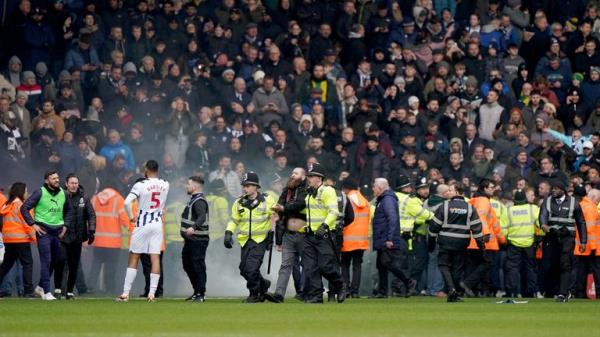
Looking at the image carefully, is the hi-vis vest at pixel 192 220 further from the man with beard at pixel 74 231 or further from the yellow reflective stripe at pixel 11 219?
the yellow reflective stripe at pixel 11 219

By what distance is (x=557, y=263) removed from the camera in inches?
1107

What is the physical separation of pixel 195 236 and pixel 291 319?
4.90 meters

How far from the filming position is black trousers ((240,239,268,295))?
23.6 m

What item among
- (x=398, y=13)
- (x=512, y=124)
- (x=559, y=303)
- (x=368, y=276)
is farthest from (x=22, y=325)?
(x=398, y=13)

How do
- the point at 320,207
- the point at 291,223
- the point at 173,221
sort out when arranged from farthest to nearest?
the point at 173,221
the point at 291,223
the point at 320,207

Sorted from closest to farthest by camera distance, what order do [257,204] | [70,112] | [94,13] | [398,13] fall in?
[257,204] < [70,112] < [94,13] < [398,13]

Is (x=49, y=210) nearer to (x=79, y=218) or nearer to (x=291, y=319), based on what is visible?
(x=79, y=218)

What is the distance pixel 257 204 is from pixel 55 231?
11.3 feet

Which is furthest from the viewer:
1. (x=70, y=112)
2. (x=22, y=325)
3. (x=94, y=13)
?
(x=94, y=13)

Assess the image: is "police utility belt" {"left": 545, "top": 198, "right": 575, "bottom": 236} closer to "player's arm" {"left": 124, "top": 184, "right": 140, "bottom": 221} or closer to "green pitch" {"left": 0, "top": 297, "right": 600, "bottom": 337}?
"green pitch" {"left": 0, "top": 297, "right": 600, "bottom": 337}

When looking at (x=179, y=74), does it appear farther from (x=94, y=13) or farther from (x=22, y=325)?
(x=22, y=325)

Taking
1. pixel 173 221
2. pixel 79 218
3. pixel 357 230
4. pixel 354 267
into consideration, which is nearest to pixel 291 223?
pixel 357 230

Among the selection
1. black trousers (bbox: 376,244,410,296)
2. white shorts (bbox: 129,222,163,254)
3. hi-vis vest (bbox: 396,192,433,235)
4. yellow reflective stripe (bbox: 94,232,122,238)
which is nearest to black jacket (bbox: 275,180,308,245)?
white shorts (bbox: 129,222,163,254)

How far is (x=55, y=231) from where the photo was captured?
24.8m
